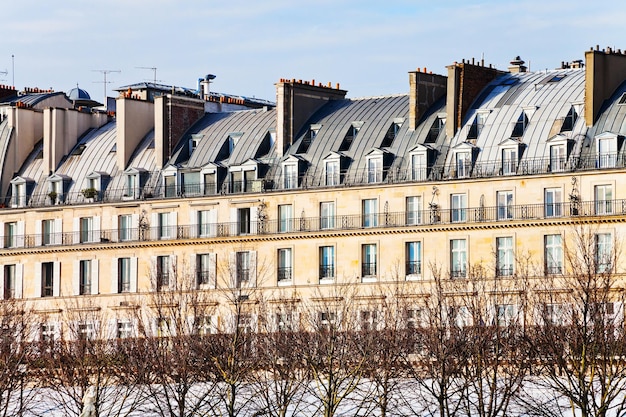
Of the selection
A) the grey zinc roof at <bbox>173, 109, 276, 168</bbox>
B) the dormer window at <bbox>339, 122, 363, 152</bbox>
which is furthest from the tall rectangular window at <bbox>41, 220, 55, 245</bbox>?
the dormer window at <bbox>339, 122, 363, 152</bbox>

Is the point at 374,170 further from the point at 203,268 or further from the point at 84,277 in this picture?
the point at 84,277

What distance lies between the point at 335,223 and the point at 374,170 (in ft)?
10.6

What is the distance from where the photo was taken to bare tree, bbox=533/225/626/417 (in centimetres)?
8381

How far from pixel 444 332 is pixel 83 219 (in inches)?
1231

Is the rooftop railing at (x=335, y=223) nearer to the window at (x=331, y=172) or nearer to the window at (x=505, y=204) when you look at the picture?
the window at (x=505, y=204)

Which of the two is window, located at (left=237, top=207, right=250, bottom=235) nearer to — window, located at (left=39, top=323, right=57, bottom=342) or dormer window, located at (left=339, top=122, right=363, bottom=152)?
dormer window, located at (left=339, top=122, right=363, bottom=152)

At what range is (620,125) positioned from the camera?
336 feet

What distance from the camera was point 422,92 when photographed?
11069 cm

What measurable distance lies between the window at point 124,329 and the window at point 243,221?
7028mm

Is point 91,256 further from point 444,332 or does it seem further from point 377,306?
point 444,332

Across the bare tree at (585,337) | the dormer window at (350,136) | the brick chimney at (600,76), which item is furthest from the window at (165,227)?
the bare tree at (585,337)

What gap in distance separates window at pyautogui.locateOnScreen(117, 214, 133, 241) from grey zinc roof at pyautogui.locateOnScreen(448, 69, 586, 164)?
19.2 metres

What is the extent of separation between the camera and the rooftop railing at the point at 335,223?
102312mm

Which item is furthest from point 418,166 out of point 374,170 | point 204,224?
point 204,224
